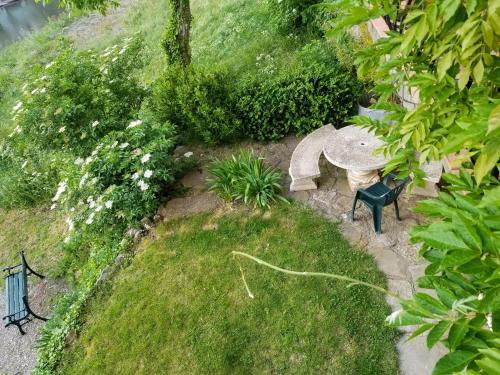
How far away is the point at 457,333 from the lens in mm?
1081

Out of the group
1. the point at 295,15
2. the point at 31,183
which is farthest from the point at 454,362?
the point at 295,15

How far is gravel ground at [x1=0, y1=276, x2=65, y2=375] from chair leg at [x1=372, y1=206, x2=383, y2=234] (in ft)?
14.2

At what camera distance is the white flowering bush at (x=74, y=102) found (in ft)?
17.5

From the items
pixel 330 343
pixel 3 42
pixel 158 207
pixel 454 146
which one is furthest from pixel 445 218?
pixel 3 42

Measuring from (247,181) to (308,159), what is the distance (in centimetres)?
86

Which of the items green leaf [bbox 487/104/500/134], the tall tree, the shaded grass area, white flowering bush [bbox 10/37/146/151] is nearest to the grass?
the shaded grass area

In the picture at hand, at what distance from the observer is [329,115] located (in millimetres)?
5777

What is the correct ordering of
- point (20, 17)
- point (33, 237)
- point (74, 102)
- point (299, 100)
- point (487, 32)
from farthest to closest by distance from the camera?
point (20, 17) → point (33, 237) → point (299, 100) → point (74, 102) → point (487, 32)

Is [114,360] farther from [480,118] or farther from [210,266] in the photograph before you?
[480,118]

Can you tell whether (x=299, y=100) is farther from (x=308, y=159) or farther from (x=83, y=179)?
(x=83, y=179)

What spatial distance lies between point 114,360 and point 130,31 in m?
12.8

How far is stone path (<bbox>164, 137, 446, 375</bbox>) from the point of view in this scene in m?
3.41

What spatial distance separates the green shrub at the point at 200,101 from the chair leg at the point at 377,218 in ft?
8.51

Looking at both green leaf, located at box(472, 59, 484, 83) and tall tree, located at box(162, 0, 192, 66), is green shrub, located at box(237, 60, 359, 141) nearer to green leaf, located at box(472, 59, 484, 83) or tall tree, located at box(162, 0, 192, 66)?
tall tree, located at box(162, 0, 192, 66)
